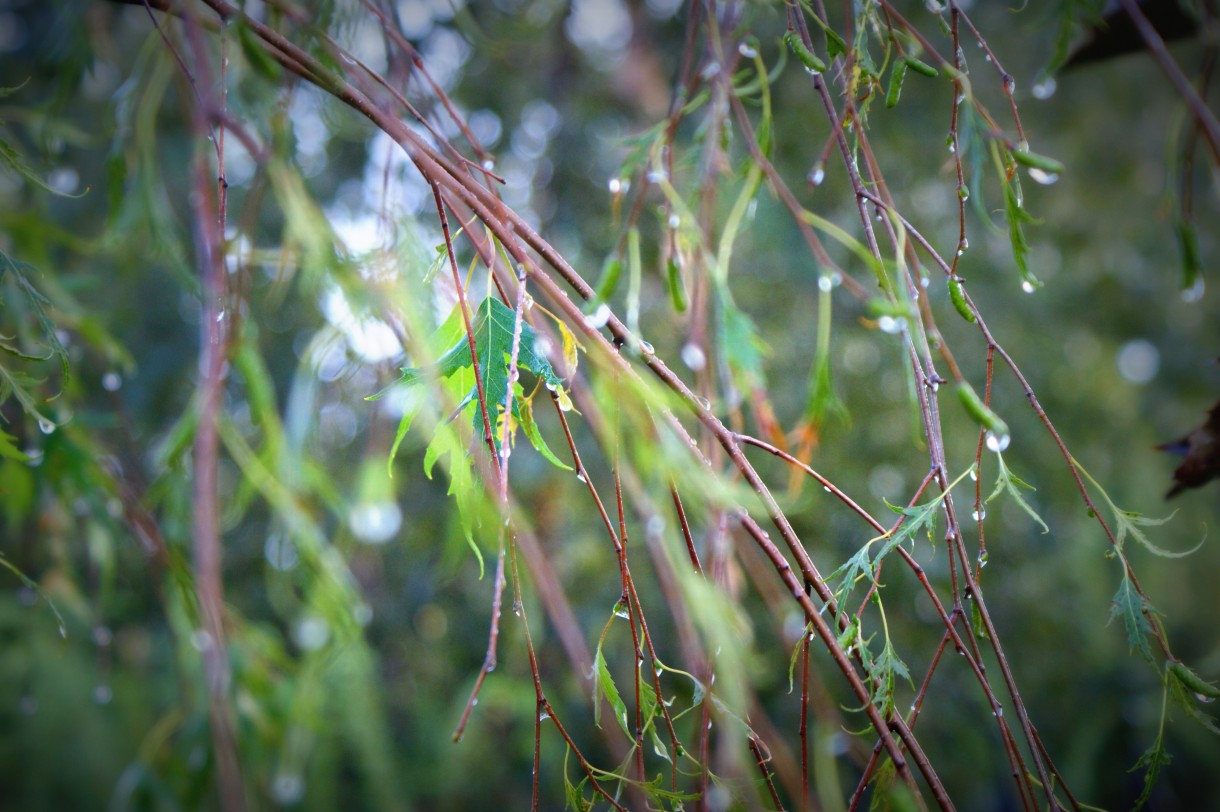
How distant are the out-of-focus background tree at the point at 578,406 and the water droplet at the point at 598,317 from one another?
1.63 feet

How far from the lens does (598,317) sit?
361 millimetres

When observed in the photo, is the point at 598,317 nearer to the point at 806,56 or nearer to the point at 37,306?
the point at 806,56

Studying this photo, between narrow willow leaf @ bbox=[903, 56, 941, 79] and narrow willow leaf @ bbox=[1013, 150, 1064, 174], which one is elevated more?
narrow willow leaf @ bbox=[903, 56, 941, 79]

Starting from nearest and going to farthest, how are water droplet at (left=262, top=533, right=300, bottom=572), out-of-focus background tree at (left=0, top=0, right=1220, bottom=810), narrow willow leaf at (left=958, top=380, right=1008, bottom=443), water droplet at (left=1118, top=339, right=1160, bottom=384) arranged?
narrow willow leaf at (left=958, top=380, right=1008, bottom=443)
water droplet at (left=262, top=533, right=300, bottom=572)
out-of-focus background tree at (left=0, top=0, right=1220, bottom=810)
water droplet at (left=1118, top=339, right=1160, bottom=384)

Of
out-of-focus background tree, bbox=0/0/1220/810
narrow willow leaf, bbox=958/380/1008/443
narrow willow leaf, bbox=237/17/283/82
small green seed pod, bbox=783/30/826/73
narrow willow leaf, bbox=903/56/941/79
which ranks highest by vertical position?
narrow willow leaf, bbox=903/56/941/79

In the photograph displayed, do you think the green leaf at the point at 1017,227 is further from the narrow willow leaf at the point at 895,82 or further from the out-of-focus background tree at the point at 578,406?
the out-of-focus background tree at the point at 578,406

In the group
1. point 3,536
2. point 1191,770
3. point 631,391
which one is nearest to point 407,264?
point 631,391

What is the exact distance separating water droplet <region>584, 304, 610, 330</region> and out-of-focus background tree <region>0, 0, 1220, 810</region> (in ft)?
1.63

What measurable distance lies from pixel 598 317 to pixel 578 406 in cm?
91

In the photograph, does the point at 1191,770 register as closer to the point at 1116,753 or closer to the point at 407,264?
the point at 1116,753

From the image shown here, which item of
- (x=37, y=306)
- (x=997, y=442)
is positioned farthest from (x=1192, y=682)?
(x=37, y=306)

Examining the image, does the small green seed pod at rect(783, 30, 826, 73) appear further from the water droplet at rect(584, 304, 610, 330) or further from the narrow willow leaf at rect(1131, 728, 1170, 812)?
the narrow willow leaf at rect(1131, 728, 1170, 812)

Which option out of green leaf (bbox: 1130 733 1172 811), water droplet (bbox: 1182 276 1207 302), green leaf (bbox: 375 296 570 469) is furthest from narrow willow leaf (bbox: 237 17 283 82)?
green leaf (bbox: 1130 733 1172 811)

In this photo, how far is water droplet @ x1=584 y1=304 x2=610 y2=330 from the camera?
0.35 meters
